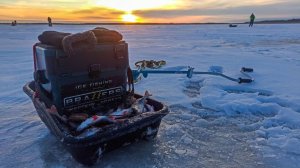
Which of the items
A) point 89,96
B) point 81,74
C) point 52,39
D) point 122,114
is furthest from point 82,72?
point 122,114

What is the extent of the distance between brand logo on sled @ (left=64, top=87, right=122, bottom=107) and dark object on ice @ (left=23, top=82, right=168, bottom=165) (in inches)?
8.1

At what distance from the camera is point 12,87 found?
5457 millimetres

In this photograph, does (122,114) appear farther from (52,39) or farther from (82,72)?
(52,39)

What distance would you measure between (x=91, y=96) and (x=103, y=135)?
2.02 ft

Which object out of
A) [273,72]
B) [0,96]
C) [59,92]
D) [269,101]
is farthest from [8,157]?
[273,72]

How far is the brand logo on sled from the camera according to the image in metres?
2.83

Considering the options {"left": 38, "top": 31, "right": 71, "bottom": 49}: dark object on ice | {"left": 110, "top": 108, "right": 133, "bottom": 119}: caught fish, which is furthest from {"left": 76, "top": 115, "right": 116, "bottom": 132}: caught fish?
{"left": 38, "top": 31, "right": 71, "bottom": 49}: dark object on ice

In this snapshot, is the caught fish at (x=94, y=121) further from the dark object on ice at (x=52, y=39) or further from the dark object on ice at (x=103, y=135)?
the dark object on ice at (x=52, y=39)

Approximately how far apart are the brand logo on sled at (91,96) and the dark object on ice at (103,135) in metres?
0.21

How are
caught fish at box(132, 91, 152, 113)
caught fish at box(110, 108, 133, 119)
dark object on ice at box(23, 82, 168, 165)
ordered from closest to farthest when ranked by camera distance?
dark object on ice at box(23, 82, 168, 165)
caught fish at box(110, 108, 133, 119)
caught fish at box(132, 91, 152, 113)

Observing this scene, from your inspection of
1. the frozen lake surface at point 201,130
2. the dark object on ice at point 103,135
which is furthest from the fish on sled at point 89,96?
the frozen lake surface at point 201,130

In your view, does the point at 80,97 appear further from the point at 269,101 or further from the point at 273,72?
the point at 273,72

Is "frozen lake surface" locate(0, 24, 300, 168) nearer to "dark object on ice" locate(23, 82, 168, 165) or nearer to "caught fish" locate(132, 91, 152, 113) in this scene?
"dark object on ice" locate(23, 82, 168, 165)

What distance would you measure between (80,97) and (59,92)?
22cm
